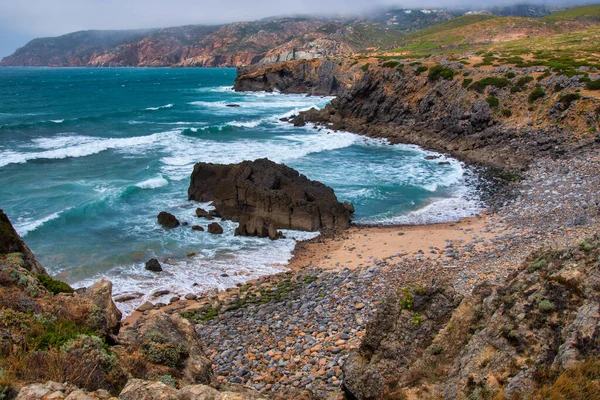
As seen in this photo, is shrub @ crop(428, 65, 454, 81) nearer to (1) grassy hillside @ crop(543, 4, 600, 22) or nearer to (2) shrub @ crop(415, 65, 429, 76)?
(2) shrub @ crop(415, 65, 429, 76)

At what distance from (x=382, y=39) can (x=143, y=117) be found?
160 metres

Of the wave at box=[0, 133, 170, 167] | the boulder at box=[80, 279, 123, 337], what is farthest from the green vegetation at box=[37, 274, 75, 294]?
the wave at box=[0, 133, 170, 167]

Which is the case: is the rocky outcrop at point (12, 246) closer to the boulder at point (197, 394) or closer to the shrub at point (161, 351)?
the shrub at point (161, 351)

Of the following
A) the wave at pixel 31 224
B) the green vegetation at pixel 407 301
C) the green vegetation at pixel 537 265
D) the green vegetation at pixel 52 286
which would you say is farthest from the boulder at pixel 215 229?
the green vegetation at pixel 537 265

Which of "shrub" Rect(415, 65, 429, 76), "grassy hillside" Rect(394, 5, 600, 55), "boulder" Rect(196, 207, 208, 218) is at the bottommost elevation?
"boulder" Rect(196, 207, 208, 218)

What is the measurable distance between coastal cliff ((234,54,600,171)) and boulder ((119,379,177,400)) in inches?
1359

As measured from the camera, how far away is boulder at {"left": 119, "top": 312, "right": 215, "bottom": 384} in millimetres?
7637

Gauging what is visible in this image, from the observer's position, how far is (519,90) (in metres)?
42.2

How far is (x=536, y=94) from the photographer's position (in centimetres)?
4034

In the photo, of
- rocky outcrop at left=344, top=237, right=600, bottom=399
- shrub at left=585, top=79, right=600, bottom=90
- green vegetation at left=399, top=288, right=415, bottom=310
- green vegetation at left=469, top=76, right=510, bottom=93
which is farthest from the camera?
green vegetation at left=469, top=76, right=510, bottom=93

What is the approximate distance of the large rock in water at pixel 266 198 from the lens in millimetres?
25359

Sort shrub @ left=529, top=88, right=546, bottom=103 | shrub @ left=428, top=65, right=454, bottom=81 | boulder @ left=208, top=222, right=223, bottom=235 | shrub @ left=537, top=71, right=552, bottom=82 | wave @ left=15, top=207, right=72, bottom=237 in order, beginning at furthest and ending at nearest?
shrub @ left=428, top=65, right=454, bottom=81
shrub @ left=537, top=71, right=552, bottom=82
shrub @ left=529, top=88, right=546, bottom=103
boulder @ left=208, top=222, right=223, bottom=235
wave @ left=15, top=207, right=72, bottom=237

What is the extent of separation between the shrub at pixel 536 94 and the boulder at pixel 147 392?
4461 cm

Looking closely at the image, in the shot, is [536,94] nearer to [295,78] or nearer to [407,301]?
[407,301]
